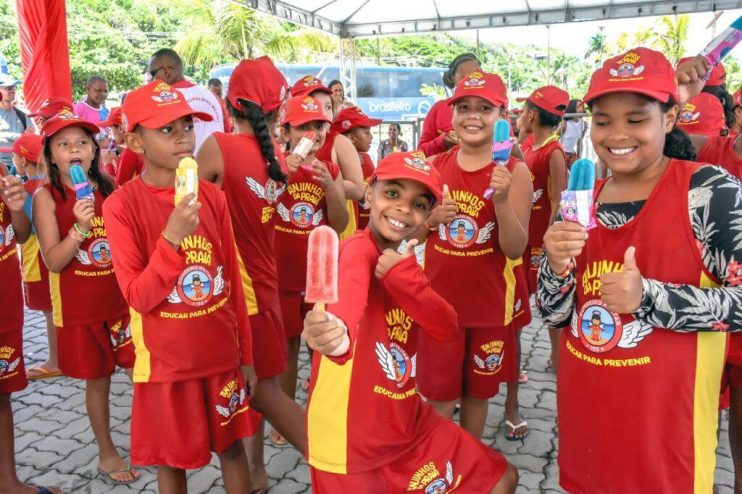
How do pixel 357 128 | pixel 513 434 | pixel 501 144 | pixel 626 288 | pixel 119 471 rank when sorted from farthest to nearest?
1. pixel 357 128
2. pixel 513 434
3. pixel 119 471
4. pixel 501 144
5. pixel 626 288

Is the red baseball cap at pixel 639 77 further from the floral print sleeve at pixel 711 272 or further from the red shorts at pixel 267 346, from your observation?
the red shorts at pixel 267 346

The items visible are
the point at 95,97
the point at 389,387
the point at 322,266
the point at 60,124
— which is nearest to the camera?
the point at 322,266

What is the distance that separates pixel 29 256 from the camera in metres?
4.90

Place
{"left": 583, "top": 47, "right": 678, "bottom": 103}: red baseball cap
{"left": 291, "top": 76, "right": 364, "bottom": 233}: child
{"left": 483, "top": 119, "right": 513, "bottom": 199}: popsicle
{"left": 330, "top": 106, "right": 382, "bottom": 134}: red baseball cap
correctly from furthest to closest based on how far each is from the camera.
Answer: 1. {"left": 330, "top": 106, "right": 382, "bottom": 134}: red baseball cap
2. {"left": 291, "top": 76, "right": 364, "bottom": 233}: child
3. {"left": 483, "top": 119, "right": 513, "bottom": 199}: popsicle
4. {"left": 583, "top": 47, "right": 678, "bottom": 103}: red baseball cap

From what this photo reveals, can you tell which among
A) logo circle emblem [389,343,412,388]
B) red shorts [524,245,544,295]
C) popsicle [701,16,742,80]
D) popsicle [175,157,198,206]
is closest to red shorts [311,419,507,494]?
logo circle emblem [389,343,412,388]

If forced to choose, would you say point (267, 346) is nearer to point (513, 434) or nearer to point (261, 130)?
point (261, 130)

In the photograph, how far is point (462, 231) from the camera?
3074 millimetres

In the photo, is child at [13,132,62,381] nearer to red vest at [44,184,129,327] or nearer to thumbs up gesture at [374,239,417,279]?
red vest at [44,184,129,327]

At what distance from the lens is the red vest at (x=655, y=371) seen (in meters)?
1.76

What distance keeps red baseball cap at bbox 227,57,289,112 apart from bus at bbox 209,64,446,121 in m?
25.7

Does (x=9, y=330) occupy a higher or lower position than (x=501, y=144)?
lower

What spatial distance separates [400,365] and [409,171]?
2.24ft

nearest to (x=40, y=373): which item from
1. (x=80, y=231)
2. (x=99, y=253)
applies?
(x=99, y=253)

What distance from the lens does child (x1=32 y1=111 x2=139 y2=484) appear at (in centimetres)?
328
